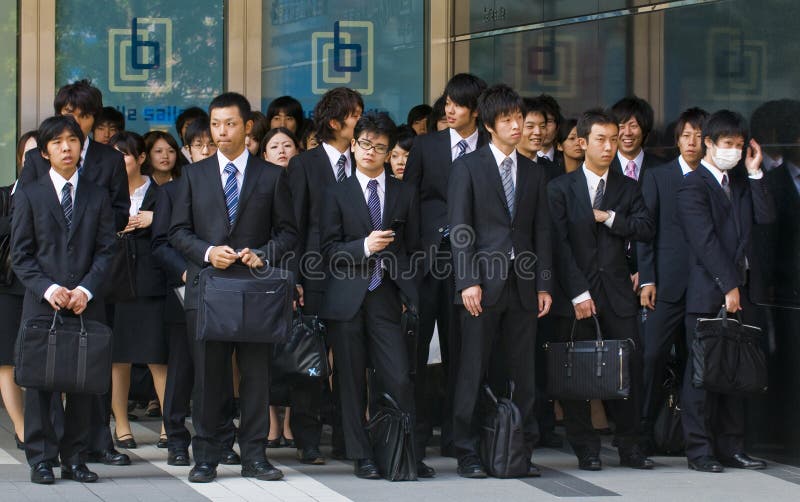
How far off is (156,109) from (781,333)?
6.03 m

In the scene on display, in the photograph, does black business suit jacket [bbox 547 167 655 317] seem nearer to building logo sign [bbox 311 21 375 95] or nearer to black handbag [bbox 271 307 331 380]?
black handbag [bbox 271 307 331 380]

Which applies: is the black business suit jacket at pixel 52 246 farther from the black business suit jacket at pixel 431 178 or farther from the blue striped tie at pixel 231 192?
the black business suit jacket at pixel 431 178

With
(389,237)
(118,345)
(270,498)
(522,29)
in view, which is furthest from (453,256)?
(522,29)

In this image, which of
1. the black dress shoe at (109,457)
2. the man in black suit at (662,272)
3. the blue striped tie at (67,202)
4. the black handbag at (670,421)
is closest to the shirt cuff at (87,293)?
the blue striped tie at (67,202)

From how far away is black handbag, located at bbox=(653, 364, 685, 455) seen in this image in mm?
9086

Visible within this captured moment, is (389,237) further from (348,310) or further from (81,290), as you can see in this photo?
(81,290)

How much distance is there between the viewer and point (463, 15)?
1294 cm

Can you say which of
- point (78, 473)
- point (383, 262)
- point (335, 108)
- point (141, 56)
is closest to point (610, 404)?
point (383, 262)

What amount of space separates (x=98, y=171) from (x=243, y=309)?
4.70 ft

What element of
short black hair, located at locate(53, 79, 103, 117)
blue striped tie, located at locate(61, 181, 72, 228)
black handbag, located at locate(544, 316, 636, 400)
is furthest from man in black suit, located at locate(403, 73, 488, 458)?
blue striped tie, located at locate(61, 181, 72, 228)

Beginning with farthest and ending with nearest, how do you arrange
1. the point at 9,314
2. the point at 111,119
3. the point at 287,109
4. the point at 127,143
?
the point at 287,109, the point at 111,119, the point at 127,143, the point at 9,314

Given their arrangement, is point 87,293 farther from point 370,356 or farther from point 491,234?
point 491,234

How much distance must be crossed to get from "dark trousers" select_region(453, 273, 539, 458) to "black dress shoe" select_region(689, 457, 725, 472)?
1.08 m

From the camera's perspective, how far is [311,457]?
8664mm
